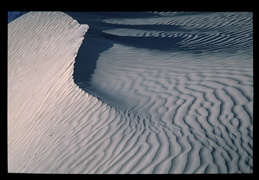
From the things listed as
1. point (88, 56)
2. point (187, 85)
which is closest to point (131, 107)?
point (187, 85)

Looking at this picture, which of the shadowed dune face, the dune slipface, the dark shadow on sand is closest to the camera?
the dune slipface

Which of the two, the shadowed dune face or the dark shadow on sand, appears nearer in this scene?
the shadowed dune face

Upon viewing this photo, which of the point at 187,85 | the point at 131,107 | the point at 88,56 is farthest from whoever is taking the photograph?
the point at 88,56

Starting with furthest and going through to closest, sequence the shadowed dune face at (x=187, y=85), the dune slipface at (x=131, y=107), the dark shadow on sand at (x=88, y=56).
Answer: the dark shadow on sand at (x=88, y=56) → the shadowed dune face at (x=187, y=85) → the dune slipface at (x=131, y=107)

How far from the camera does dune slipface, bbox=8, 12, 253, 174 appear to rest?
10.5ft

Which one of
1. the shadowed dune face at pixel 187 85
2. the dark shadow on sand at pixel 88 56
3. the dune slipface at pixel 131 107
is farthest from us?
the dark shadow on sand at pixel 88 56

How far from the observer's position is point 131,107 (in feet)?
13.9

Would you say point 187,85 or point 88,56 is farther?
point 88,56

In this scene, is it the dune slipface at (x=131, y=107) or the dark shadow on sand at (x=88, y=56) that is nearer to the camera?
the dune slipface at (x=131, y=107)

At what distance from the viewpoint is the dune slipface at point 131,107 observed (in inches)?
126

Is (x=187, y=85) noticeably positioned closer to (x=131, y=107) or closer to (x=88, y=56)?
(x=131, y=107)

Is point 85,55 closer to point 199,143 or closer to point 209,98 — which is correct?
point 209,98

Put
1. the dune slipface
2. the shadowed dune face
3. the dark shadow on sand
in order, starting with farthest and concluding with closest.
Answer: 1. the dark shadow on sand
2. the shadowed dune face
3. the dune slipface
